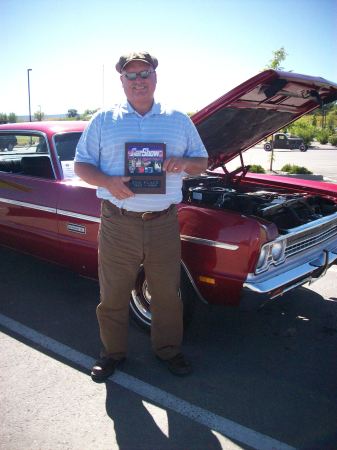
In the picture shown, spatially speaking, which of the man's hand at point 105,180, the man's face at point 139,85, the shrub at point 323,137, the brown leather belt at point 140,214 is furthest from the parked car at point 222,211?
the shrub at point 323,137

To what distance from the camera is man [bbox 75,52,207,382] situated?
8.21ft

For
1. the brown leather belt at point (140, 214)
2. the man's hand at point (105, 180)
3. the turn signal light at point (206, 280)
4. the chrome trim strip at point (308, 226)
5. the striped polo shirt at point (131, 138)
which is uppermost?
the striped polo shirt at point (131, 138)

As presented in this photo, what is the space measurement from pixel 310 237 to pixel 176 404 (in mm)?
1661

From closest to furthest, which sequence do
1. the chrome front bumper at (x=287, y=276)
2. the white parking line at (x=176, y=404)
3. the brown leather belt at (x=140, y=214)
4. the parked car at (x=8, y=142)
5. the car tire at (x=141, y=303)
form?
1. the white parking line at (x=176, y=404)
2. the brown leather belt at (x=140, y=214)
3. the chrome front bumper at (x=287, y=276)
4. the car tire at (x=141, y=303)
5. the parked car at (x=8, y=142)

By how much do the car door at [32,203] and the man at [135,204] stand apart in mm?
1338

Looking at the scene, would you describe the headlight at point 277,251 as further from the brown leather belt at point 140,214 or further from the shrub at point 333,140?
the shrub at point 333,140

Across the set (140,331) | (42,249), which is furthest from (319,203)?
(42,249)

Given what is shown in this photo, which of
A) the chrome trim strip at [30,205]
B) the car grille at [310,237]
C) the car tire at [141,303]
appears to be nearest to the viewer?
the car grille at [310,237]

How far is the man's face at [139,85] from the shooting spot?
8.13 feet

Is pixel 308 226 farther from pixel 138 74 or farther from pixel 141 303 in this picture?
pixel 138 74

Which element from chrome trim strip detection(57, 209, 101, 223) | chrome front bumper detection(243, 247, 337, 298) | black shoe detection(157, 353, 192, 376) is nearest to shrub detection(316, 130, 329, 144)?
chrome front bumper detection(243, 247, 337, 298)

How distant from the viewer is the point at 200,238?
3041 mm

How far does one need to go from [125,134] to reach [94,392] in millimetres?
1621

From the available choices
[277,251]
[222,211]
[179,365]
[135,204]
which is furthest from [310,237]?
[135,204]
